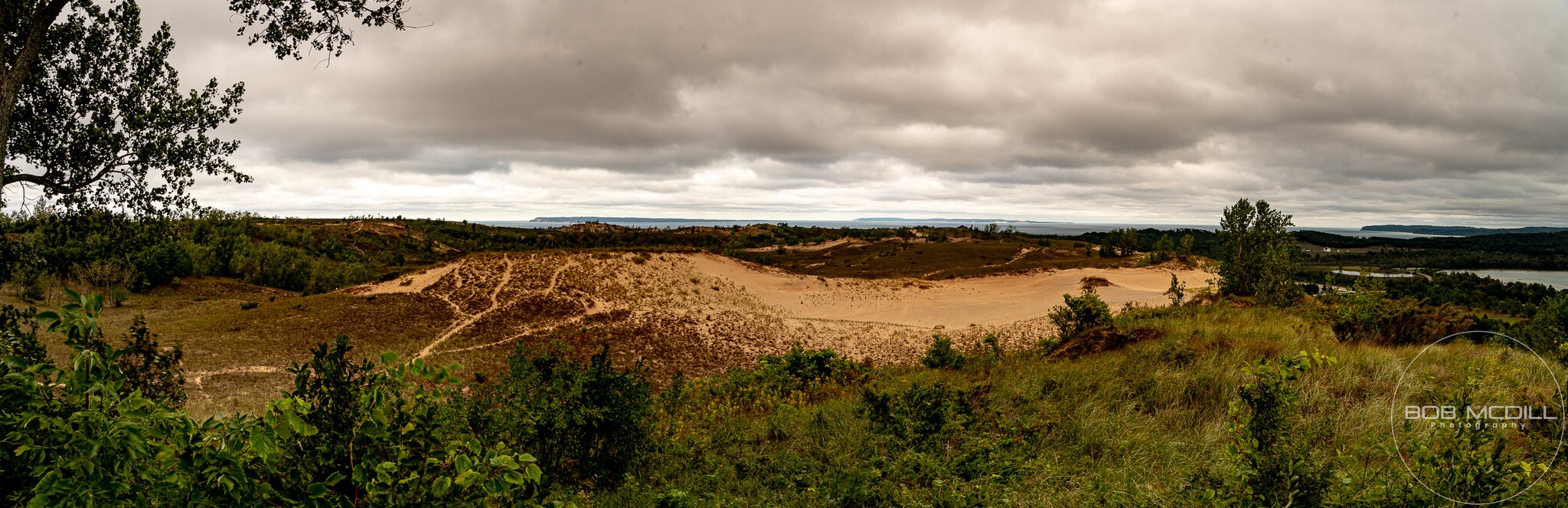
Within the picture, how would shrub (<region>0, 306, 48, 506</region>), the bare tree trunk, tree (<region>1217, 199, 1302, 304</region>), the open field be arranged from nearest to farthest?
shrub (<region>0, 306, 48, 506</region>) → the bare tree trunk → tree (<region>1217, 199, 1302, 304</region>) → the open field

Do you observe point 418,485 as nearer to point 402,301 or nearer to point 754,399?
point 754,399

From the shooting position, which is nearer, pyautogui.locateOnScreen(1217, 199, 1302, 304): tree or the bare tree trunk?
the bare tree trunk

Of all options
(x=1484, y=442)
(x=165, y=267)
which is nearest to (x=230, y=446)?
(x=1484, y=442)

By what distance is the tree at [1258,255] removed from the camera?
13961 mm

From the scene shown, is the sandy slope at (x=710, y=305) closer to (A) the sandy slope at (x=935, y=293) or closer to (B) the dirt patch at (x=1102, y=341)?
(A) the sandy slope at (x=935, y=293)

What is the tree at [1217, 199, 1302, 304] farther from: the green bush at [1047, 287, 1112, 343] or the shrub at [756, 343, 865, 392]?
the shrub at [756, 343, 865, 392]

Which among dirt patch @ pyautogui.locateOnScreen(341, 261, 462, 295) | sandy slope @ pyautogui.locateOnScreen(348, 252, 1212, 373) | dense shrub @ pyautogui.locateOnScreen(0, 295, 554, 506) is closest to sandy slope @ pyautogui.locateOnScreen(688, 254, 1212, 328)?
sandy slope @ pyautogui.locateOnScreen(348, 252, 1212, 373)

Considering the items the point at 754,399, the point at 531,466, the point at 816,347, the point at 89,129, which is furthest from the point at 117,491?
the point at 816,347

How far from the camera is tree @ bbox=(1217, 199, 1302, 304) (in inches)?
550

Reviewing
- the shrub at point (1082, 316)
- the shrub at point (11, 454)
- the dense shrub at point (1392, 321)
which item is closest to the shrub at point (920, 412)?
the shrub at point (1082, 316)

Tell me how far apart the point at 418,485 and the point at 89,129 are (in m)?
6.94

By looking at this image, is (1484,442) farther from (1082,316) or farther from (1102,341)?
(1082,316)

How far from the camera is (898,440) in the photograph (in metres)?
6.51

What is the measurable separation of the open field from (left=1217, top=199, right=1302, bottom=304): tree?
5.44 meters
